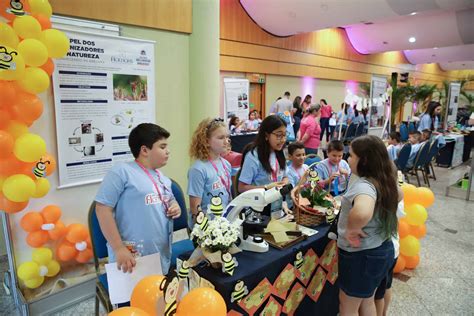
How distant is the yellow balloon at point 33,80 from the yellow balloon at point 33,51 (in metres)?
0.04

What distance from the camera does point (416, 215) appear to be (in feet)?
9.41

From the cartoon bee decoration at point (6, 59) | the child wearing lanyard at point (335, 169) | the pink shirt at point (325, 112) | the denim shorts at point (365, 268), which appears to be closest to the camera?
the denim shorts at point (365, 268)

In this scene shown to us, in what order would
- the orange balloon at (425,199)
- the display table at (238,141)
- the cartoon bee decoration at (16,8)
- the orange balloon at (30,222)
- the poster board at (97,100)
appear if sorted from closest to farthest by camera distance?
the cartoon bee decoration at (16,8)
the orange balloon at (30,222)
the poster board at (97,100)
the orange balloon at (425,199)
the display table at (238,141)

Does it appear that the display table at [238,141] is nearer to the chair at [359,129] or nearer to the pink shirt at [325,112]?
the chair at [359,129]

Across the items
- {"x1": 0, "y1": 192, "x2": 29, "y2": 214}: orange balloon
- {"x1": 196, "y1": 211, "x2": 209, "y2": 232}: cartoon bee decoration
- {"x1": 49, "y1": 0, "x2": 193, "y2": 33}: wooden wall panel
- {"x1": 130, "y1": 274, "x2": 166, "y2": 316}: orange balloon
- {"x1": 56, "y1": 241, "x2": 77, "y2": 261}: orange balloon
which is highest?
{"x1": 49, "y1": 0, "x2": 193, "y2": 33}: wooden wall panel

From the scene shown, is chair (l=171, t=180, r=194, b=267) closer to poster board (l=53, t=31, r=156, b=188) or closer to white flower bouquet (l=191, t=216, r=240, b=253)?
white flower bouquet (l=191, t=216, r=240, b=253)

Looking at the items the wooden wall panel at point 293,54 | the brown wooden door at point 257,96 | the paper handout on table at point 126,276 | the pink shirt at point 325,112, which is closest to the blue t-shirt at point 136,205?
the paper handout on table at point 126,276

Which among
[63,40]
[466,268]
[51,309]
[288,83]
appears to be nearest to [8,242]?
[51,309]

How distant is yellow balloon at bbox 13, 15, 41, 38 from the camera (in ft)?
6.15

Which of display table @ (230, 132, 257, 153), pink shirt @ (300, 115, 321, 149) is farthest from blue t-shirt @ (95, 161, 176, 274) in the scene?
pink shirt @ (300, 115, 321, 149)

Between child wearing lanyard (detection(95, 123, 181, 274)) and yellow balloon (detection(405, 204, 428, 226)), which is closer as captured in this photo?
child wearing lanyard (detection(95, 123, 181, 274))

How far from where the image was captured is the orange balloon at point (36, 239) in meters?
2.33

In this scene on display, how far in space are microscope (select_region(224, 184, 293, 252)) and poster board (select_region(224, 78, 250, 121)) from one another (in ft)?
19.0

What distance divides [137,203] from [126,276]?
0.36 metres
